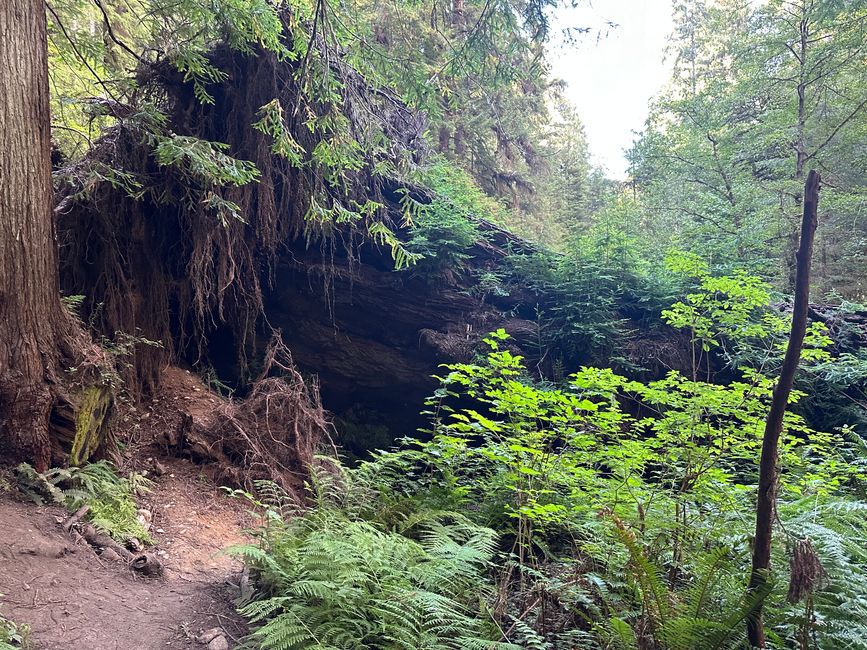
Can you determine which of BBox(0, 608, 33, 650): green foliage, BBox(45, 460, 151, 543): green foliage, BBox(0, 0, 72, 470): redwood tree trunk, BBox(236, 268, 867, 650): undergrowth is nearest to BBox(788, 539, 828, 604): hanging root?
BBox(236, 268, 867, 650): undergrowth

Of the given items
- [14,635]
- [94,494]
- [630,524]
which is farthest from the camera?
[94,494]

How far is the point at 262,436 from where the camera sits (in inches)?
261

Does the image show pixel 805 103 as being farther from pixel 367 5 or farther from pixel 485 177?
pixel 367 5

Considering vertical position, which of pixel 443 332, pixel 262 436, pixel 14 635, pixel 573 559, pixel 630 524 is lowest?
pixel 262 436

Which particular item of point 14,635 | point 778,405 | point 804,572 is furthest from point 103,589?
point 778,405

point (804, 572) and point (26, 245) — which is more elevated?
point (26, 245)

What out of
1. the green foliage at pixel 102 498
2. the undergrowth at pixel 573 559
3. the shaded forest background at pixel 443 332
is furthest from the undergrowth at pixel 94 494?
the undergrowth at pixel 573 559

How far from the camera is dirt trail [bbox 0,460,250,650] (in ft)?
9.00

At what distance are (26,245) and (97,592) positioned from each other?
2929mm

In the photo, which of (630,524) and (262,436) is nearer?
(630,524)

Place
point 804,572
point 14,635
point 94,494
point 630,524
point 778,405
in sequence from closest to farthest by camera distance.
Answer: point 804,572, point 778,405, point 14,635, point 630,524, point 94,494

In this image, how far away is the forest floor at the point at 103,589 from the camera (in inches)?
108

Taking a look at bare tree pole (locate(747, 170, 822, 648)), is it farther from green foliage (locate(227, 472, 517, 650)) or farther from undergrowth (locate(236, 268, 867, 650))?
green foliage (locate(227, 472, 517, 650))

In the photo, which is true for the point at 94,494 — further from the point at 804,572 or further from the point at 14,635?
the point at 804,572
